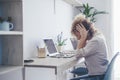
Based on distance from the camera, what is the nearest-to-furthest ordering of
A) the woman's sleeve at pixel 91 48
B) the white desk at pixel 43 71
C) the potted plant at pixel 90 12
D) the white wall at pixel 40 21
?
the white desk at pixel 43 71
the woman's sleeve at pixel 91 48
the white wall at pixel 40 21
the potted plant at pixel 90 12

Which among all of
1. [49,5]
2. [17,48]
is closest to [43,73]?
[17,48]

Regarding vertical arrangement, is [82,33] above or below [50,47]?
above

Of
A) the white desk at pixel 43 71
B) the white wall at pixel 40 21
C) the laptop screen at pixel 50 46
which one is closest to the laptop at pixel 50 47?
the laptop screen at pixel 50 46

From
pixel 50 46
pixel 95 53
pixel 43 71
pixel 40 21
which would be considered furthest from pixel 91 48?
pixel 40 21

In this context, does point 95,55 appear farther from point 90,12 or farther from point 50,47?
point 90,12

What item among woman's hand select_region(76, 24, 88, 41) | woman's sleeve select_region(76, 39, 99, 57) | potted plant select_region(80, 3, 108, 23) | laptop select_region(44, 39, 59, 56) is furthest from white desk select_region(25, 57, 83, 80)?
potted plant select_region(80, 3, 108, 23)

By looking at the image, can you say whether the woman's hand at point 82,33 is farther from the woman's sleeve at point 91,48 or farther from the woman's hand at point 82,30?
the woman's sleeve at point 91,48

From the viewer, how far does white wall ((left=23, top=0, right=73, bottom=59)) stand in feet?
8.09

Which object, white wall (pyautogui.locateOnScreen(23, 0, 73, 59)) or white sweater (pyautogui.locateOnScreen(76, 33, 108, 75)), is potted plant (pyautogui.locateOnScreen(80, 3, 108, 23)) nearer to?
white wall (pyautogui.locateOnScreen(23, 0, 73, 59))

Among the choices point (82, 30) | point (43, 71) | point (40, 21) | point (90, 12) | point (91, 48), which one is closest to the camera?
point (43, 71)

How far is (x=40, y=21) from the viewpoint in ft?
9.37

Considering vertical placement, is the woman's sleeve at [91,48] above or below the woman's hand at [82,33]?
below

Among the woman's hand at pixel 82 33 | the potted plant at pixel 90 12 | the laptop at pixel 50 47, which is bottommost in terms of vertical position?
the laptop at pixel 50 47

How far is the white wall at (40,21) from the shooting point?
2.46 metres
